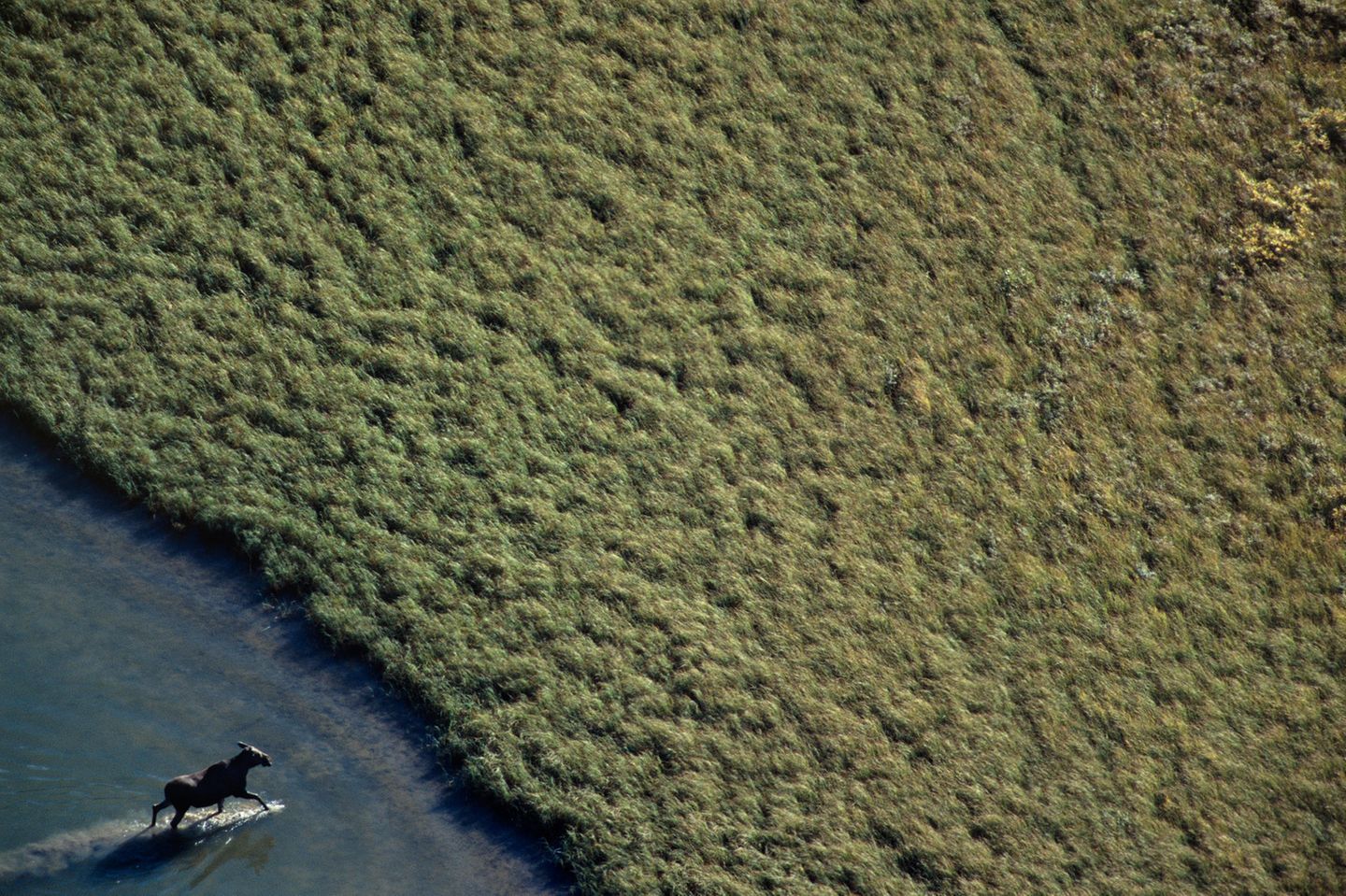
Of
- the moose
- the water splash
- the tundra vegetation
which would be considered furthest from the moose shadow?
the tundra vegetation

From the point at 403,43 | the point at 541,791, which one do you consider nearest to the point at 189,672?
the point at 541,791

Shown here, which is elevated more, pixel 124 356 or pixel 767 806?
pixel 124 356

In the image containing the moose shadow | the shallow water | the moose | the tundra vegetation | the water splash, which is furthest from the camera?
the tundra vegetation

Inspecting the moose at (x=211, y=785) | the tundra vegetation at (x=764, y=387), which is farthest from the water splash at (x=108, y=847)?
the tundra vegetation at (x=764, y=387)

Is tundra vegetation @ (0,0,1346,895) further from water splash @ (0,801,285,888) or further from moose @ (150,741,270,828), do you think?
water splash @ (0,801,285,888)

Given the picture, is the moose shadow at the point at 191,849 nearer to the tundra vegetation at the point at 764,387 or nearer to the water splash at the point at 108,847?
the water splash at the point at 108,847

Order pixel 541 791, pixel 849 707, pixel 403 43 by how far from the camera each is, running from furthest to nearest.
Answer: pixel 403 43
pixel 849 707
pixel 541 791

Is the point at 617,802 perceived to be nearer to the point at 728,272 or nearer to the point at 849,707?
the point at 849,707

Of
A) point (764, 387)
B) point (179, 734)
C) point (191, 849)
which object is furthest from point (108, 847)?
point (764, 387)

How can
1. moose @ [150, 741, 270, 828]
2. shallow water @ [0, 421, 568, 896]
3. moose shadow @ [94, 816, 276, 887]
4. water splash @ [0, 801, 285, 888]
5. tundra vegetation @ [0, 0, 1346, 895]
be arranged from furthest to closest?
1. tundra vegetation @ [0, 0, 1346, 895]
2. shallow water @ [0, 421, 568, 896]
3. moose shadow @ [94, 816, 276, 887]
4. water splash @ [0, 801, 285, 888]
5. moose @ [150, 741, 270, 828]
